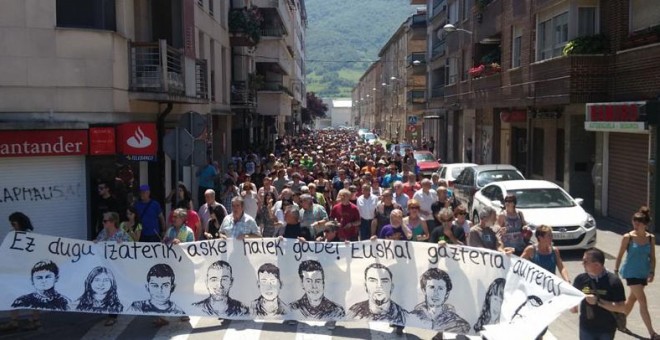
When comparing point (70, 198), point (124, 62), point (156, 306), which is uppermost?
point (124, 62)

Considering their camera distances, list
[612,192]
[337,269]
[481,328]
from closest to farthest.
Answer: [481,328] → [337,269] → [612,192]

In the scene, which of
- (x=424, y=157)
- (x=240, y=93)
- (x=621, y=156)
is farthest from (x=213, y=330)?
(x=240, y=93)

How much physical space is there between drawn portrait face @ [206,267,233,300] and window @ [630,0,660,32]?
12.8 metres

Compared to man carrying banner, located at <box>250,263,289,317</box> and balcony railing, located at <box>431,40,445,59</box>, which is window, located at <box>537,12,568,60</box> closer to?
man carrying banner, located at <box>250,263,289,317</box>

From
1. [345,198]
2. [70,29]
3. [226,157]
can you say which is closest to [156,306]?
[345,198]

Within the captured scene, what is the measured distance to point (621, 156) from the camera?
19734 mm

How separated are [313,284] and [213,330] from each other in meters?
1.43

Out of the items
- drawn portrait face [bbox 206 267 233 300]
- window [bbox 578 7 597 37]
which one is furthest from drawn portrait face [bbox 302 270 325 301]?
window [bbox 578 7 597 37]

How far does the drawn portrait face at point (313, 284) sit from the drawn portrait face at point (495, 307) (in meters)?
2.18

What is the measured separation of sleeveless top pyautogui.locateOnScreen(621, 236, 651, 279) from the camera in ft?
29.9

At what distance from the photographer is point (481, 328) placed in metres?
8.48

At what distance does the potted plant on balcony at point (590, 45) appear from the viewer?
66.7 ft

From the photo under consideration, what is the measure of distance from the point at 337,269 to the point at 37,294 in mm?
3892

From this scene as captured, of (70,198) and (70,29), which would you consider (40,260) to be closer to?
(70,198)
